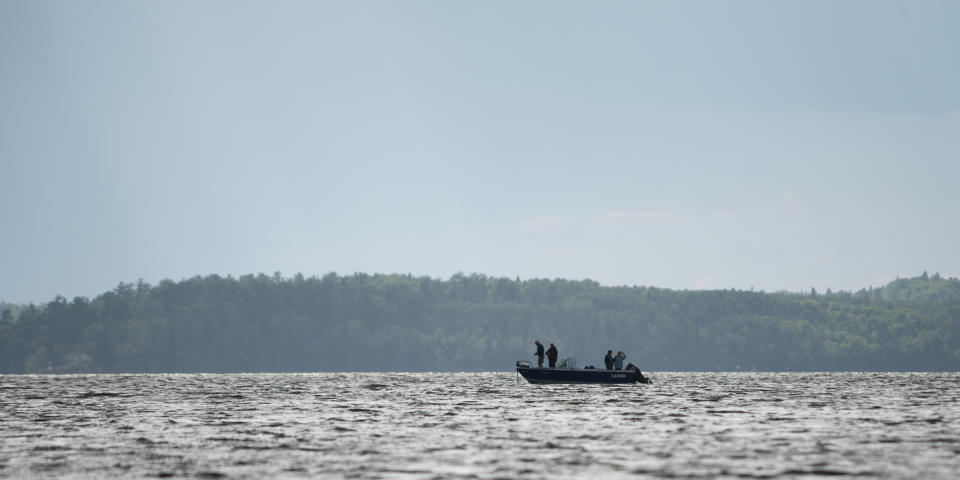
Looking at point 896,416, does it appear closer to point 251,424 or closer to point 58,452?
point 251,424

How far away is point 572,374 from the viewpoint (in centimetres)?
7581

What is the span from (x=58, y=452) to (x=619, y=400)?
35.1m

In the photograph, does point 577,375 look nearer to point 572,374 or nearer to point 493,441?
point 572,374

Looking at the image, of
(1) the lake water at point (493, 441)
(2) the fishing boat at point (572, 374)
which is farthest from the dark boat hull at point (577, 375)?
(1) the lake water at point (493, 441)

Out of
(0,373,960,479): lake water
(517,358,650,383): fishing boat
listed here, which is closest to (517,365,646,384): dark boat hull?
(517,358,650,383): fishing boat

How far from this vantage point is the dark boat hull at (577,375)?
75812 millimetres

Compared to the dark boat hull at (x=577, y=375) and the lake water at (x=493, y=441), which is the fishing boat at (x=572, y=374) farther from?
the lake water at (x=493, y=441)

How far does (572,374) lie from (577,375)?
1.80 feet

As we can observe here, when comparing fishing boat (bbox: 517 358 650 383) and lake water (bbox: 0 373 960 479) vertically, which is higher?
fishing boat (bbox: 517 358 650 383)

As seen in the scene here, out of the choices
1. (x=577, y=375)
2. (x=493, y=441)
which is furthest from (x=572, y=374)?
(x=493, y=441)

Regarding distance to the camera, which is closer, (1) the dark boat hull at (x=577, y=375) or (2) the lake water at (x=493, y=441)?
(2) the lake water at (x=493, y=441)

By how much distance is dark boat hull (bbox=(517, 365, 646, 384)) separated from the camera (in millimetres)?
75812

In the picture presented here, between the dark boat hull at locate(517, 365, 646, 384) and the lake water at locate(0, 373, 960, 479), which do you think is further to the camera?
the dark boat hull at locate(517, 365, 646, 384)

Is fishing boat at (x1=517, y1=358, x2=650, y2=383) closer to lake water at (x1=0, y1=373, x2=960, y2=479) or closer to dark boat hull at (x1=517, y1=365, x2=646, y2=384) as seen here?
dark boat hull at (x1=517, y1=365, x2=646, y2=384)
